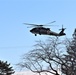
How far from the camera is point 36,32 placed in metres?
43.0

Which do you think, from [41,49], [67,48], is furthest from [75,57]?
[41,49]

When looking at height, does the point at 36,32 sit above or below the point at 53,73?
above

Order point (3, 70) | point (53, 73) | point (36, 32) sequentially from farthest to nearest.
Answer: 1. point (3, 70)
2. point (53, 73)
3. point (36, 32)

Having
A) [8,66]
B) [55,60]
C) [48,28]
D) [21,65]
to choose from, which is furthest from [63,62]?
[8,66]

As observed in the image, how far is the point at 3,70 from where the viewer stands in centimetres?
8844

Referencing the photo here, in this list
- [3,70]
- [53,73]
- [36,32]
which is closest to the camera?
[36,32]

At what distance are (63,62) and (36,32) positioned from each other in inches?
720

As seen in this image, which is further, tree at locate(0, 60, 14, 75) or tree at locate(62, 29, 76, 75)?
tree at locate(0, 60, 14, 75)

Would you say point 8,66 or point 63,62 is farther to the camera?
point 8,66

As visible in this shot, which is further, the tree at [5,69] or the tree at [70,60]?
the tree at [5,69]

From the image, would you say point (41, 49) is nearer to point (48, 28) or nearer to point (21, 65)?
point (21, 65)

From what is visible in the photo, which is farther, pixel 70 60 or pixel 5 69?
pixel 5 69

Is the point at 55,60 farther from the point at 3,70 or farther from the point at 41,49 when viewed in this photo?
the point at 3,70

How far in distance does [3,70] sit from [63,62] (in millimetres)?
30829
